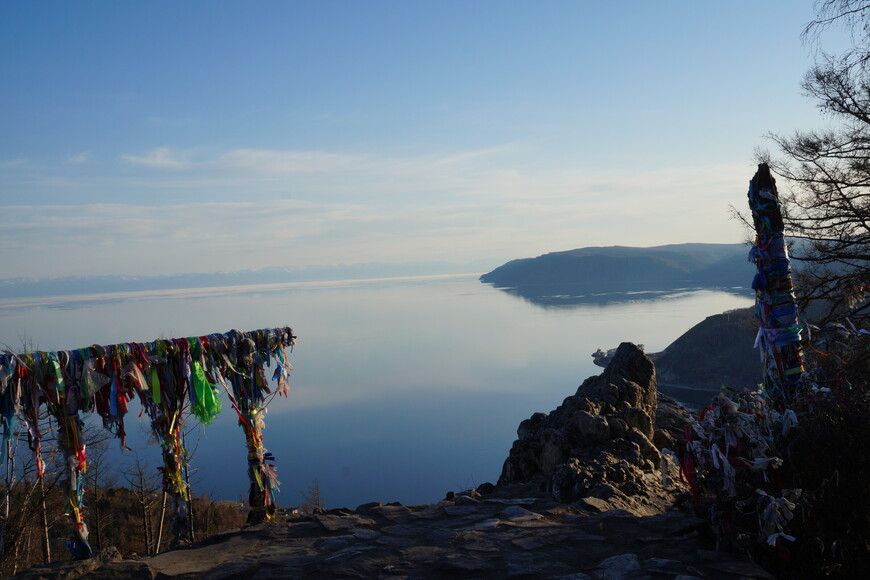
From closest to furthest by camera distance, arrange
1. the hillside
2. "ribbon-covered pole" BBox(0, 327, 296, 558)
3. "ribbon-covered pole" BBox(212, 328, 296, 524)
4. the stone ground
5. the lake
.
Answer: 1. the stone ground
2. "ribbon-covered pole" BBox(0, 327, 296, 558)
3. "ribbon-covered pole" BBox(212, 328, 296, 524)
4. the lake
5. the hillside

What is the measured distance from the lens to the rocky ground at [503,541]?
5.07 meters

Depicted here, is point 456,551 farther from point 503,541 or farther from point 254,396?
point 254,396

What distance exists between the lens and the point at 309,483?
38531 mm

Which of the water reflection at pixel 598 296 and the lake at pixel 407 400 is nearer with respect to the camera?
the lake at pixel 407 400

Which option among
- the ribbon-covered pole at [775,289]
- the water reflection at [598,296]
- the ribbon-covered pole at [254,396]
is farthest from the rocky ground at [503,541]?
the water reflection at [598,296]

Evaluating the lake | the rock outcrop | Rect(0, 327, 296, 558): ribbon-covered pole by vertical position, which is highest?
Rect(0, 327, 296, 558): ribbon-covered pole

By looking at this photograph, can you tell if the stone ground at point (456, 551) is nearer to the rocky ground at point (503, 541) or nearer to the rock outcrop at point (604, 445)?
the rocky ground at point (503, 541)

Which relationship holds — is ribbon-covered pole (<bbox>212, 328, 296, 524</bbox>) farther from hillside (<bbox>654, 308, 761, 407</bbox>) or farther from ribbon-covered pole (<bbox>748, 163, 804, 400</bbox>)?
hillside (<bbox>654, 308, 761, 407</bbox>)

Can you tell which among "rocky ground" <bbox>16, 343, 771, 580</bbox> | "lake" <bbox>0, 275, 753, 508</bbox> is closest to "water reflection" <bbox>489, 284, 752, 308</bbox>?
"lake" <bbox>0, 275, 753, 508</bbox>

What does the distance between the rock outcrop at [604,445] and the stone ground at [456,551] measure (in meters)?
0.86

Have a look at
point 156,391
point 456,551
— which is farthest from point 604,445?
point 156,391

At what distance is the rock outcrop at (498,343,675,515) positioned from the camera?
761cm

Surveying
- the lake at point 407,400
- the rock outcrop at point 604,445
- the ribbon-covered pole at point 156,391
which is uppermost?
the ribbon-covered pole at point 156,391

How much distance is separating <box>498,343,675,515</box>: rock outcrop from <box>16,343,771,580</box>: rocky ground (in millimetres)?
32
